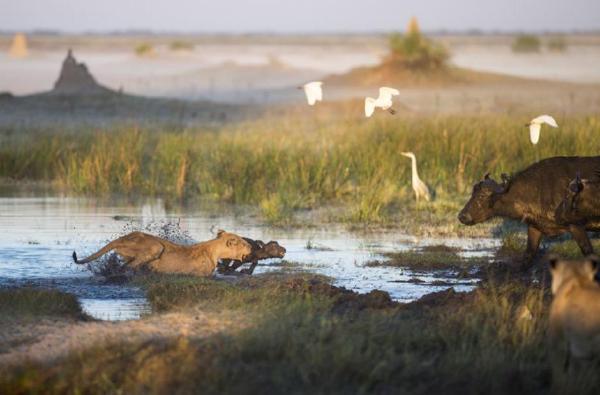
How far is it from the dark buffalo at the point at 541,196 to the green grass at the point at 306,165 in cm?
357

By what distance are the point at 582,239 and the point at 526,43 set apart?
67.1m

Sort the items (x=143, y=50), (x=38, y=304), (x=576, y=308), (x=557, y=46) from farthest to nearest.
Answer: (x=557, y=46) → (x=143, y=50) → (x=38, y=304) → (x=576, y=308)

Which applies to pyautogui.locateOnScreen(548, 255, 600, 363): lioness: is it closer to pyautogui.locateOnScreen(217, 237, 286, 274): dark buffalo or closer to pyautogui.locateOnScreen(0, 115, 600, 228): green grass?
pyautogui.locateOnScreen(217, 237, 286, 274): dark buffalo

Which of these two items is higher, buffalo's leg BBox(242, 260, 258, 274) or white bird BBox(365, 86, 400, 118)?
white bird BBox(365, 86, 400, 118)

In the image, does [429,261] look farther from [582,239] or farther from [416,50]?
[416,50]

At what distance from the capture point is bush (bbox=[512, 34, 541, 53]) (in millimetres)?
77312

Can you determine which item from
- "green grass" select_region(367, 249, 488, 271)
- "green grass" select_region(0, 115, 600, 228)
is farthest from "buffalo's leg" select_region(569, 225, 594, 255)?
"green grass" select_region(0, 115, 600, 228)

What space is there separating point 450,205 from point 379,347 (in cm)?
986

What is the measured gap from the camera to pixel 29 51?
272 feet

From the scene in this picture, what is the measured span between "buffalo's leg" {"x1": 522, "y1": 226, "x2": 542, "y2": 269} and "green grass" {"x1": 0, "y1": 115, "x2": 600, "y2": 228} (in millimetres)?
3852

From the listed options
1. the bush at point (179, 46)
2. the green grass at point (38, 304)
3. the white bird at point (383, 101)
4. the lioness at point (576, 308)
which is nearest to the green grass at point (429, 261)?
the white bird at point (383, 101)

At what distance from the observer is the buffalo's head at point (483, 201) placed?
1288 centimetres

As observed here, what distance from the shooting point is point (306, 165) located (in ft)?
65.4

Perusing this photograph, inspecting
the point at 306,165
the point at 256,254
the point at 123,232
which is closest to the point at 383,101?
the point at 256,254
